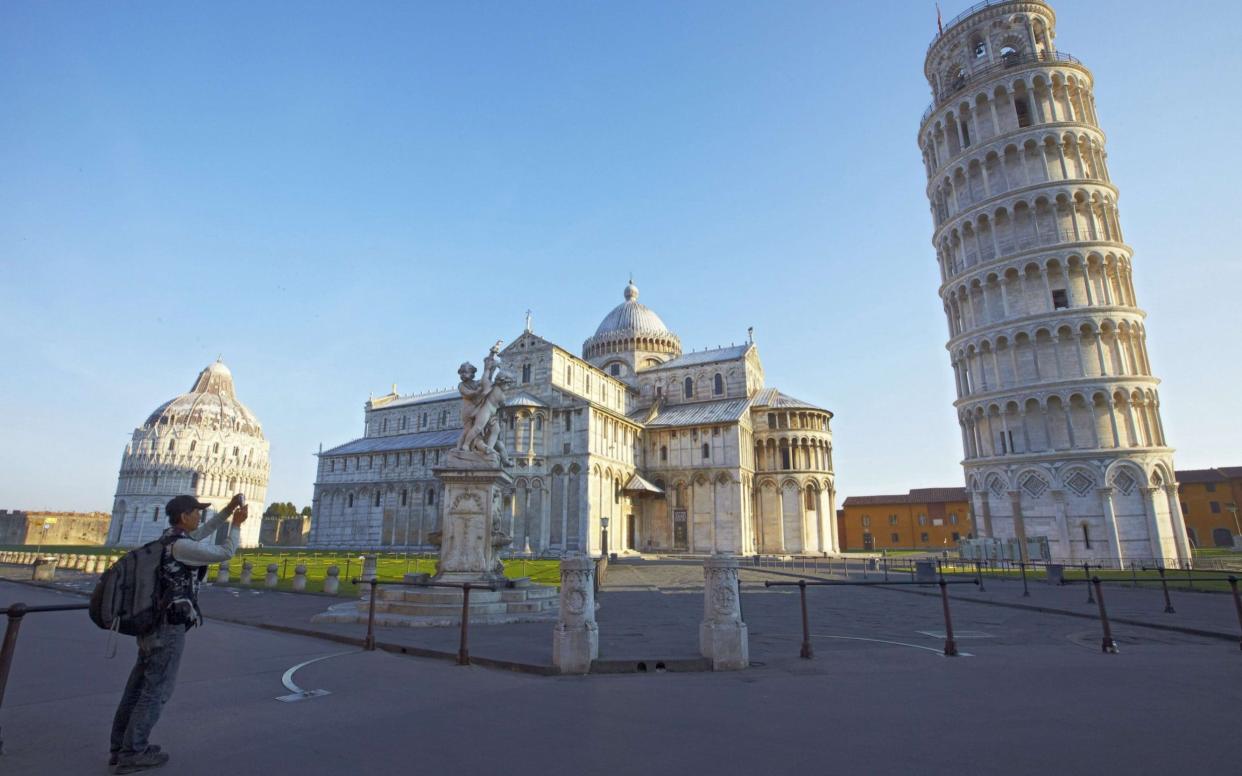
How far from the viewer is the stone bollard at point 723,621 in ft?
26.6

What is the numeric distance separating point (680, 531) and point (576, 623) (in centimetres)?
4399

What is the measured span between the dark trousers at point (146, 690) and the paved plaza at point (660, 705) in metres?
0.34

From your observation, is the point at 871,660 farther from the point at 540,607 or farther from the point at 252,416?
the point at 252,416

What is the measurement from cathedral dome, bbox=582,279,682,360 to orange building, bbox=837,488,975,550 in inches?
1296

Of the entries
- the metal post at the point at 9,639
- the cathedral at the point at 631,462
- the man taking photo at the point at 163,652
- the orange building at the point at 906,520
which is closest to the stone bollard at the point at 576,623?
the man taking photo at the point at 163,652

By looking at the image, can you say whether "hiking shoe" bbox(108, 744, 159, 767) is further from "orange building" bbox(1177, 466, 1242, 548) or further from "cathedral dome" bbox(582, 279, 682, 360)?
"orange building" bbox(1177, 466, 1242, 548)

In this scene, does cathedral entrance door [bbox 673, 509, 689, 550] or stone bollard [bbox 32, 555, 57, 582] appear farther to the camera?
cathedral entrance door [bbox 673, 509, 689, 550]

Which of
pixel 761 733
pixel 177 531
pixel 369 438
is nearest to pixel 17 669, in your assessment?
pixel 177 531

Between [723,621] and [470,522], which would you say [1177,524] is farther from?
[470,522]

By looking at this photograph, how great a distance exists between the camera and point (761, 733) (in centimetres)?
523

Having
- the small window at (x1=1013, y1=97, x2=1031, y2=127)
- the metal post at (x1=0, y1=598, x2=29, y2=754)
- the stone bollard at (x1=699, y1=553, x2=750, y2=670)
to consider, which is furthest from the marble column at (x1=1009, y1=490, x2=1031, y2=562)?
the metal post at (x1=0, y1=598, x2=29, y2=754)

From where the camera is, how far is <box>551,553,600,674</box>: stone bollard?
7895mm

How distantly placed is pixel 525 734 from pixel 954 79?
5212cm

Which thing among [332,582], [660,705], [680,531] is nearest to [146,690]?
[660,705]
